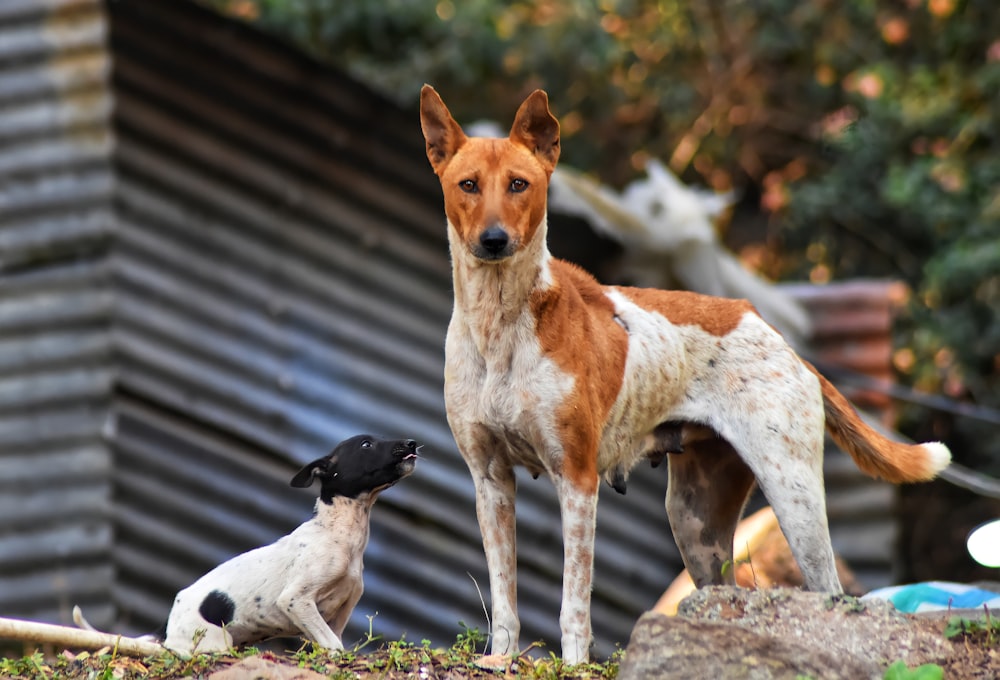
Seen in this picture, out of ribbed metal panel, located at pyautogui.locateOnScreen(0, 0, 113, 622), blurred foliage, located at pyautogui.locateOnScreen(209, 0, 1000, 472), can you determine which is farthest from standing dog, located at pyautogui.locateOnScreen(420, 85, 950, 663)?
blurred foliage, located at pyautogui.locateOnScreen(209, 0, 1000, 472)

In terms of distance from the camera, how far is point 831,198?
52.1ft

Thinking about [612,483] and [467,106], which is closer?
[612,483]

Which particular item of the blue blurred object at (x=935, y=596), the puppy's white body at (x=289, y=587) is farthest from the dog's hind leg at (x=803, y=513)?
the puppy's white body at (x=289, y=587)

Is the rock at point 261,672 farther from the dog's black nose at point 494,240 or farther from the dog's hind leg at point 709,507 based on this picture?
the dog's hind leg at point 709,507

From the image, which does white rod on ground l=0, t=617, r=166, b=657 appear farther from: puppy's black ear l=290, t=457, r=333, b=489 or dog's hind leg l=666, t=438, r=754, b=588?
dog's hind leg l=666, t=438, r=754, b=588

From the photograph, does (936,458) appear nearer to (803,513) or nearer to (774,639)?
(803,513)

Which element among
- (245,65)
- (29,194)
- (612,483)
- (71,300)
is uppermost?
(245,65)

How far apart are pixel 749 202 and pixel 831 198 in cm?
230

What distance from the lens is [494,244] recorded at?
4836 mm

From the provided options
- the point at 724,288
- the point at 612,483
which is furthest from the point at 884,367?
the point at 612,483

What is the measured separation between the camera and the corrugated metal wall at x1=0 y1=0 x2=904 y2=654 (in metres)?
8.39

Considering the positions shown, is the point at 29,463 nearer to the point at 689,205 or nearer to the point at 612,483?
the point at 612,483

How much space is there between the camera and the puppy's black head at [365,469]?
5055 millimetres

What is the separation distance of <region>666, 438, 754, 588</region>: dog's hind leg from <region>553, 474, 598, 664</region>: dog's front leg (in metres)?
1.00
